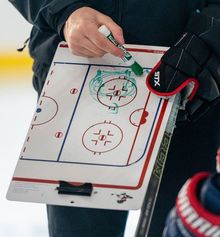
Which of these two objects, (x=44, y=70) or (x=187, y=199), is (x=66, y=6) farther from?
(x=187, y=199)

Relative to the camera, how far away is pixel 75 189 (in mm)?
941

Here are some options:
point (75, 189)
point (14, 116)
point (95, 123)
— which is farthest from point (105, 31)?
point (14, 116)

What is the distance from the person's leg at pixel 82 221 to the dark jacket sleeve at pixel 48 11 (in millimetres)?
323

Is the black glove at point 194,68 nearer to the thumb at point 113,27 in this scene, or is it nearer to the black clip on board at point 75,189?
the thumb at point 113,27

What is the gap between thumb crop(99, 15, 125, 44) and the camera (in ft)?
3.44

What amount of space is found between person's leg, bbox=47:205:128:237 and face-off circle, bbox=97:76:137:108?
0.24 meters

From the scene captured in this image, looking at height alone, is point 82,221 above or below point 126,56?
below

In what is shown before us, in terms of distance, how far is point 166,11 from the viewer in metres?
1.13

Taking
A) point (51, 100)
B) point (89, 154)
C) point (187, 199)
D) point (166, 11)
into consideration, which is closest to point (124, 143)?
point (89, 154)

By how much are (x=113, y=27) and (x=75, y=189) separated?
274mm

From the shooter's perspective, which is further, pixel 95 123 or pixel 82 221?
pixel 82 221

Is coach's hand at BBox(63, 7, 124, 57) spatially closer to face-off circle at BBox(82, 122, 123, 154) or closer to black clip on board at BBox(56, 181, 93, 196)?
face-off circle at BBox(82, 122, 123, 154)

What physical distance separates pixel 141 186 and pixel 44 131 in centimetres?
21

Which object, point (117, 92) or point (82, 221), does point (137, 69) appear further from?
point (82, 221)
